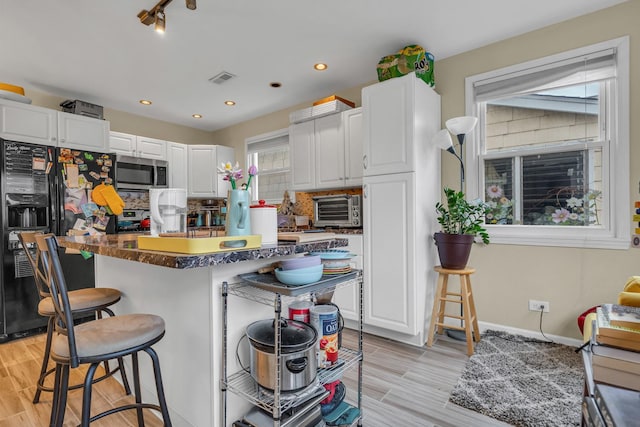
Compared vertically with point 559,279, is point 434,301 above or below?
below

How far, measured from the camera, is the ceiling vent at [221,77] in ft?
10.8

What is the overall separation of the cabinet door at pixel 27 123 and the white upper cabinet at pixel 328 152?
2499mm

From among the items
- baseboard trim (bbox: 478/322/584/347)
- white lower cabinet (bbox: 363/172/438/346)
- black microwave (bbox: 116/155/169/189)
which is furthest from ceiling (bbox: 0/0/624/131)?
baseboard trim (bbox: 478/322/584/347)

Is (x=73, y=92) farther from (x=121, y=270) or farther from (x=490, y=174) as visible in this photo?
(x=490, y=174)

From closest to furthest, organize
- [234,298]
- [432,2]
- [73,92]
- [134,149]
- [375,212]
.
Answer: [234,298]
[432,2]
[375,212]
[73,92]
[134,149]

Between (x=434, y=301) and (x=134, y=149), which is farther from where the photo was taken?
(x=134, y=149)

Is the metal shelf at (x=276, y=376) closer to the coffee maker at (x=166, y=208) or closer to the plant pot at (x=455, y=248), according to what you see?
the coffee maker at (x=166, y=208)

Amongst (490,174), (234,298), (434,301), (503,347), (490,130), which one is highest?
(490,130)

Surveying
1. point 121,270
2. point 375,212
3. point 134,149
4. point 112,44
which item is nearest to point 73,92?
point 134,149

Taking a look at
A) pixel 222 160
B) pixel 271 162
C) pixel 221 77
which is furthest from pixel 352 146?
pixel 222 160

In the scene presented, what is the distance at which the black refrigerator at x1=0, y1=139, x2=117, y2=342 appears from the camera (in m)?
2.81

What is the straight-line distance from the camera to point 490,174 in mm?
2855

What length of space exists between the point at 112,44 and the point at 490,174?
3.50 metres

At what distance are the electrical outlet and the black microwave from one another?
4.38m
